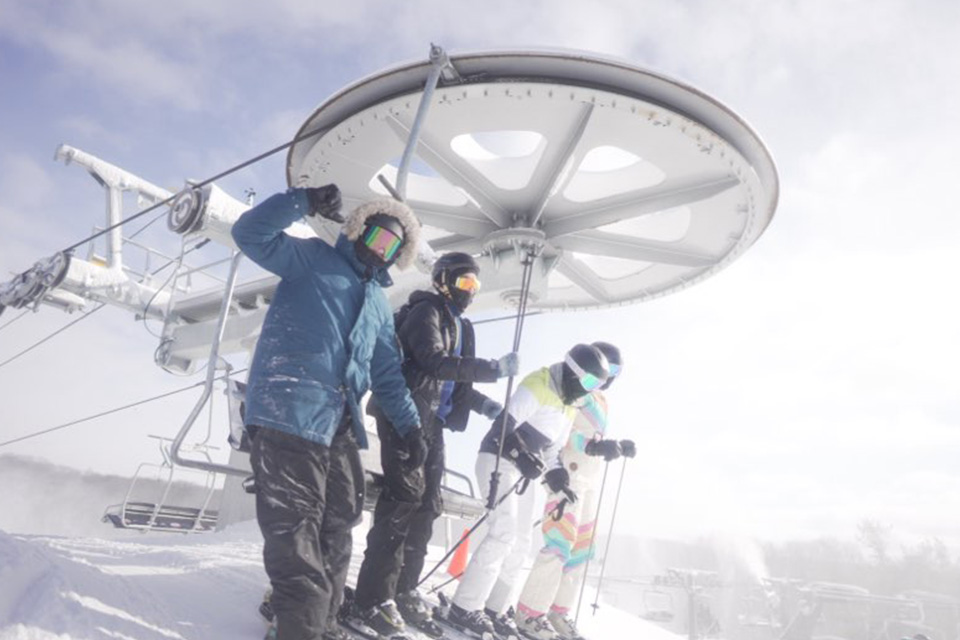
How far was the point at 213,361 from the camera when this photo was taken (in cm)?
293

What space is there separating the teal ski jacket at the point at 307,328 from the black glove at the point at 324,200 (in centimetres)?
3

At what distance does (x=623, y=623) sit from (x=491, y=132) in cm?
498

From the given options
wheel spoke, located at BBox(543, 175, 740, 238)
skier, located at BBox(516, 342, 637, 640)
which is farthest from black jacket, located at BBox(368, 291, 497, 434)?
wheel spoke, located at BBox(543, 175, 740, 238)

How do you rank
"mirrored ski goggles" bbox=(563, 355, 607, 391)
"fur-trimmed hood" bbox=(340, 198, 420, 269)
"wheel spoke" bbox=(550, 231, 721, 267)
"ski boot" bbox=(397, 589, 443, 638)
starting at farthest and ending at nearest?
"wheel spoke" bbox=(550, 231, 721, 267) → "mirrored ski goggles" bbox=(563, 355, 607, 391) → "ski boot" bbox=(397, 589, 443, 638) → "fur-trimmed hood" bbox=(340, 198, 420, 269)

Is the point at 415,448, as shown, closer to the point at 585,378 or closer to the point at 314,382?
the point at 314,382

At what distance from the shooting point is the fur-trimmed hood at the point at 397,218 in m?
2.42

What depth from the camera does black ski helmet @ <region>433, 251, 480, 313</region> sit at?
319cm

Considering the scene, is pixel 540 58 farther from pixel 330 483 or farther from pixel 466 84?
pixel 330 483

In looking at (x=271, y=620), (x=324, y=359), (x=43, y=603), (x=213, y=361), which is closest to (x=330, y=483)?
(x=324, y=359)

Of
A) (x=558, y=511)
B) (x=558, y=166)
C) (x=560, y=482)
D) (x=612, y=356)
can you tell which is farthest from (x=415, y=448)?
(x=558, y=166)

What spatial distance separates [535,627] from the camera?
3.77 m

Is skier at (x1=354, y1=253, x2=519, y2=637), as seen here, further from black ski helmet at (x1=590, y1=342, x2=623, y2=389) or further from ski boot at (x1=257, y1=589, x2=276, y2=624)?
black ski helmet at (x1=590, y1=342, x2=623, y2=389)

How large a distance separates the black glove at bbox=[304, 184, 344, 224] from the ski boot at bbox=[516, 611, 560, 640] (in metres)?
2.86

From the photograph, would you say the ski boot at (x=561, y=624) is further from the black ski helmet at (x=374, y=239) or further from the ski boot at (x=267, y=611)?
the black ski helmet at (x=374, y=239)
